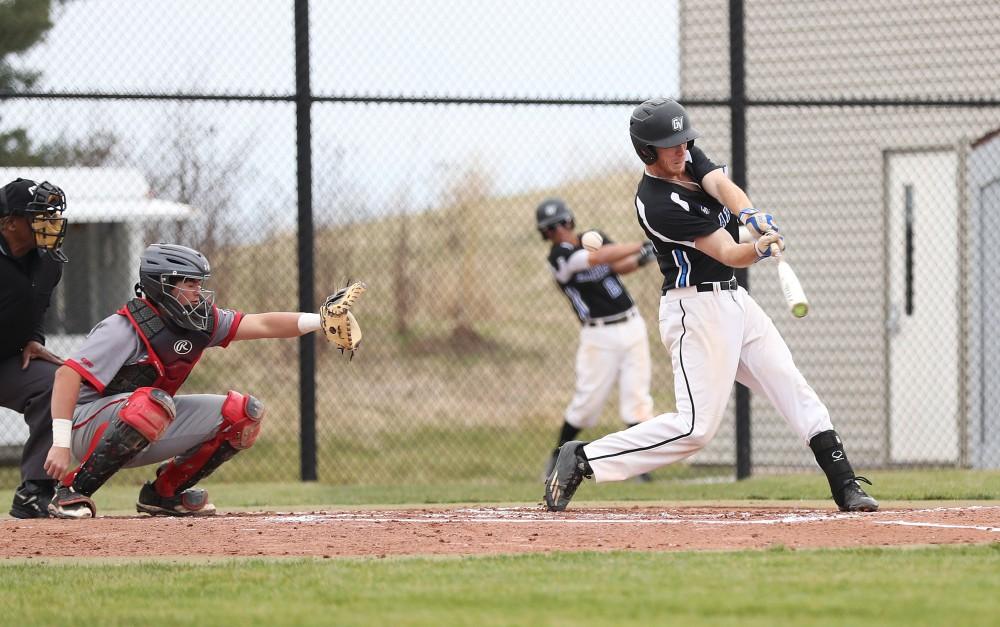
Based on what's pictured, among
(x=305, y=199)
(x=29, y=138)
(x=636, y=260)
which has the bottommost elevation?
(x=636, y=260)

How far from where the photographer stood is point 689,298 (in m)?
6.50

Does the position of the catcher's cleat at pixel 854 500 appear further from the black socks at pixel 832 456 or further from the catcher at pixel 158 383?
the catcher at pixel 158 383

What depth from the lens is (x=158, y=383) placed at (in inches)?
279

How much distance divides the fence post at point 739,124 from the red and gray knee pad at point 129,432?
16.0ft

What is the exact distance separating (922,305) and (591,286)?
4.22m

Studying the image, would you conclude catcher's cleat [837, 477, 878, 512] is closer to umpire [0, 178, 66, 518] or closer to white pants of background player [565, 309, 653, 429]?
umpire [0, 178, 66, 518]

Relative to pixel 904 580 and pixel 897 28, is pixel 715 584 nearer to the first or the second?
pixel 904 580

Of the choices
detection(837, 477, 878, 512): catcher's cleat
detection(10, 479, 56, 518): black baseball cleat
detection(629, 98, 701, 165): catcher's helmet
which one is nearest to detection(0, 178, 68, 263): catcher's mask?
detection(10, 479, 56, 518): black baseball cleat

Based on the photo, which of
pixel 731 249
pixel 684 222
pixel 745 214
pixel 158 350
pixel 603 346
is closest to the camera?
pixel 745 214

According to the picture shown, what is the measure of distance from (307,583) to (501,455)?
1192cm

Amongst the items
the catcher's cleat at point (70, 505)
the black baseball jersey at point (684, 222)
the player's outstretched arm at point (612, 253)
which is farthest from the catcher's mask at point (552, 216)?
the catcher's cleat at point (70, 505)

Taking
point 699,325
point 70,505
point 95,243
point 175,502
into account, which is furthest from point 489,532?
point 95,243

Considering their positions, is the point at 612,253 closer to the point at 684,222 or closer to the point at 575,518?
the point at 684,222

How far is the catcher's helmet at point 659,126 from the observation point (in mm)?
6461
